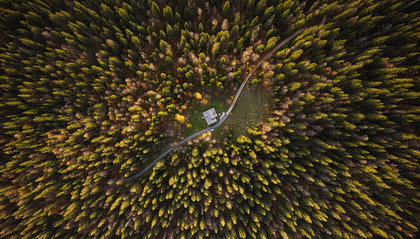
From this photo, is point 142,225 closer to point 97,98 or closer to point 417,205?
point 97,98

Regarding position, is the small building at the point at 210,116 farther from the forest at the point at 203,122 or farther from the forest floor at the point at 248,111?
the forest floor at the point at 248,111

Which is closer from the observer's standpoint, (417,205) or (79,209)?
(417,205)

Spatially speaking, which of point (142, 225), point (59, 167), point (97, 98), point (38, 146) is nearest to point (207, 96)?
point (97, 98)

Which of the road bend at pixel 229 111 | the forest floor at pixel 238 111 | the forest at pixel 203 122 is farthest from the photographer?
the forest floor at pixel 238 111

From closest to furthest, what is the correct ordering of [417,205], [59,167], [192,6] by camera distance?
1. [417,205]
2. [192,6]
3. [59,167]

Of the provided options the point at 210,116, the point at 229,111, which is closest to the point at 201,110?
the point at 210,116

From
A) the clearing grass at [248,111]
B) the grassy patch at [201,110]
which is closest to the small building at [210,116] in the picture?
the grassy patch at [201,110]
